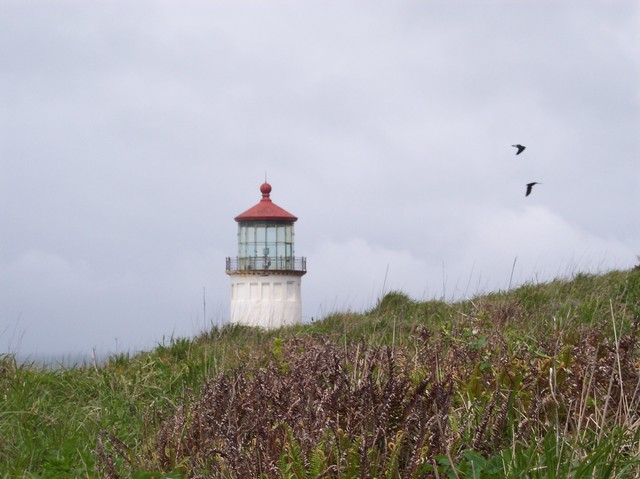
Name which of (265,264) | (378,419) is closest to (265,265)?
(265,264)

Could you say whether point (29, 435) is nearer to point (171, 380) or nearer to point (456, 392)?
point (171, 380)

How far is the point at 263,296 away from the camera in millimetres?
27109

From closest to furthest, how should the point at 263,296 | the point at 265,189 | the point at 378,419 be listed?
the point at 378,419
the point at 263,296
the point at 265,189

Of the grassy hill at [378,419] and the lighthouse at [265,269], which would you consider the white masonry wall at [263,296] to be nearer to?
the lighthouse at [265,269]

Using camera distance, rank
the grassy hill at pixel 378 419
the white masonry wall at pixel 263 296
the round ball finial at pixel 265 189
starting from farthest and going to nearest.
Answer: the round ball finial at pixel 265 189
the white masonry wall at pixel 263 296
the grassy hill at pixel 378 419

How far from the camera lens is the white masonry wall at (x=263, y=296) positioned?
2706cm

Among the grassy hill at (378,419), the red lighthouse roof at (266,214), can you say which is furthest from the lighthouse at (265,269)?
the grassy hill at (378,419)

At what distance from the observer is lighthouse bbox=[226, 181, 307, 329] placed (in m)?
27.2

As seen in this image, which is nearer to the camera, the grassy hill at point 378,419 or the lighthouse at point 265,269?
the grassy hill at point 378,419

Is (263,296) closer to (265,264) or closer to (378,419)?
(265,264)

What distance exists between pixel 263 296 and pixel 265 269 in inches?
38.7

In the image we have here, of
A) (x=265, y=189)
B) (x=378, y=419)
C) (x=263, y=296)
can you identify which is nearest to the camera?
(x=378, y=419)

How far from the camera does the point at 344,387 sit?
3.58 meters

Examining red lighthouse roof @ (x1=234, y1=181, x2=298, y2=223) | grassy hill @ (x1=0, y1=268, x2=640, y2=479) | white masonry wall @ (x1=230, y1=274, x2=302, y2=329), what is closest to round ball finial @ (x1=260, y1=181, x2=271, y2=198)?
red lighthouse roof @ (x1=234, y1=181, x2=298, y2=223)
